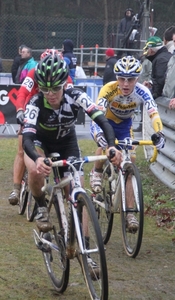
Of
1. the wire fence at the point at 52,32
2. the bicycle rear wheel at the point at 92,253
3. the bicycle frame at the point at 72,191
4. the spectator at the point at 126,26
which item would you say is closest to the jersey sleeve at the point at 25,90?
the bicycle frame at the point at 72,191

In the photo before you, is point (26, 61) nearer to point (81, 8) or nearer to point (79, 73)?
point (79, 73)

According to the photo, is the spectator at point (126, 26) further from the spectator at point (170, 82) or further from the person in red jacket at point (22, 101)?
the person in red jacket at point (22, 101)

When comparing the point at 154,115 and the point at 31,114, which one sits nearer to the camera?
the point at 31,114

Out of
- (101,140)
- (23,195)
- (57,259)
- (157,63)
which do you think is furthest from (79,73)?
(57,259)

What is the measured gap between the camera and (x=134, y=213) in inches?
290

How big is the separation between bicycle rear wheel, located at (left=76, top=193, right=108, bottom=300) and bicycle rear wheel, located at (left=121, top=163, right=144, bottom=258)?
5.29ft

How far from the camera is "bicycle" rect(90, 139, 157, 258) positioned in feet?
23.3

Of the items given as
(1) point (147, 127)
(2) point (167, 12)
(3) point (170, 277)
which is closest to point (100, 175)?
(3) point (170, 277)

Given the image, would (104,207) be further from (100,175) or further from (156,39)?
(156,39)

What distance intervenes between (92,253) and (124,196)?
2083 mm

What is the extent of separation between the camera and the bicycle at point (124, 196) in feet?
23.3

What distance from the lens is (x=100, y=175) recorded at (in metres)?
8.42

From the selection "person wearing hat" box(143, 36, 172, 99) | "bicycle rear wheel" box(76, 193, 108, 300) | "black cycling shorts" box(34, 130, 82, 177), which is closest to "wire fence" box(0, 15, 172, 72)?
"person wearing hat" box(143, 36, 172, 99)

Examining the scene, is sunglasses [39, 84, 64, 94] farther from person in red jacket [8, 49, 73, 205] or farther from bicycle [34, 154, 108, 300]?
person in red jacket [8, 49, 73, 205]
